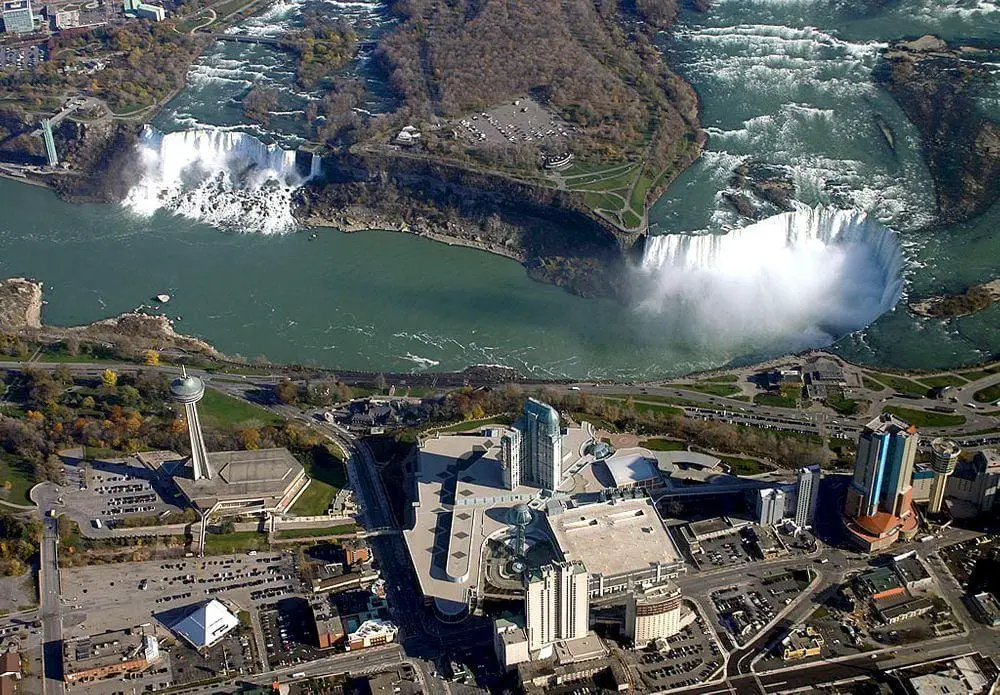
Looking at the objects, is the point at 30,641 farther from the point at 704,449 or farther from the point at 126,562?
the point at 704,449

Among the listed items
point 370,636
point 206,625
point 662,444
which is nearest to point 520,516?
point 370,636

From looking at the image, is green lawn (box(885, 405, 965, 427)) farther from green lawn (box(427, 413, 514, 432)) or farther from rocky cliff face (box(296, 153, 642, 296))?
rocky cliff face (box(296, 153, 642, 296))

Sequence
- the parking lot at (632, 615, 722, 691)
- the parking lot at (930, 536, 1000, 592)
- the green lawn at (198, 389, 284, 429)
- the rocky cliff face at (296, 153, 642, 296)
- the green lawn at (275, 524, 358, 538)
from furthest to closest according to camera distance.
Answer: the rocky cliff face at (296, 153, 642, 296), the green lawn at (198, 389, 284, 429), the green lawn at (275, 524, 358, 538), the parking lot at (930, 536, 1000, 592), the parking lot at (632, 615, 722, 691)

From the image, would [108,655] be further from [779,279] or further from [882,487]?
[779,279]

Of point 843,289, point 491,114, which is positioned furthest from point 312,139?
point 843,289

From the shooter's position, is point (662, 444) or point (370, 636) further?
point (662, 444)

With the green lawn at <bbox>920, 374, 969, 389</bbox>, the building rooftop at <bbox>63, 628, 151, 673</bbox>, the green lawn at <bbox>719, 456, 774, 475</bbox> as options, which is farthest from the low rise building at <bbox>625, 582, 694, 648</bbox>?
the green lawn at <bbox>920, 374, 969, 389</bbox>

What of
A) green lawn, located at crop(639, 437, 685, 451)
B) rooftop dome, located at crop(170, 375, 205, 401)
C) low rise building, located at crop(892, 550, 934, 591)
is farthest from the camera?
green lawn, located at crop(639, 437, 685, 451)
